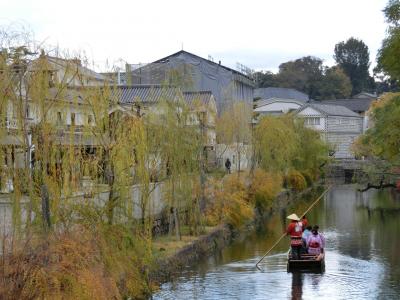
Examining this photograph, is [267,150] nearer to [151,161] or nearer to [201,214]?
[201,214]

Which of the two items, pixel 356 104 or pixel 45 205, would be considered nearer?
pixel 45 205

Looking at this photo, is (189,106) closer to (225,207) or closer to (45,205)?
(225,207)

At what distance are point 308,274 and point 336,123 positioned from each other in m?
52.2

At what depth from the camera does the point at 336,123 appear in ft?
226

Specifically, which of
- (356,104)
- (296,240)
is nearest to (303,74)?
(356,104)

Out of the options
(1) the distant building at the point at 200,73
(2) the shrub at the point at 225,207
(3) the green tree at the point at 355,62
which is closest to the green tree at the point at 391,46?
(2) the shrub at the point at 225,207

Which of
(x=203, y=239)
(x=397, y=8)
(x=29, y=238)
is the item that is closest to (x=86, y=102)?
(x=29, y=238)

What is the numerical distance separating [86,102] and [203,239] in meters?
9.23

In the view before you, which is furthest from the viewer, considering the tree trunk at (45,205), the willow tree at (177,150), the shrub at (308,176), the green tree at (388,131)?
the shrub at (308,176)

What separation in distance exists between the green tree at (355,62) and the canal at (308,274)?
73.2 m

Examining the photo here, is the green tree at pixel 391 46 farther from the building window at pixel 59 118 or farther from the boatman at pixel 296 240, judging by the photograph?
the building window at pixel 59 118

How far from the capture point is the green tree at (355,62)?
100875 millimetres

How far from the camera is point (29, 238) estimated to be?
1041 centimetres

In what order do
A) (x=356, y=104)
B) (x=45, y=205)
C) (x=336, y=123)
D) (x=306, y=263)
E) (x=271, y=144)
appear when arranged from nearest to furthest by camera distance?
(x=45, y=205) < (x=306, y=263) < (x=271, y=144) < (x=336, y=123) < (x=356, y=104)
